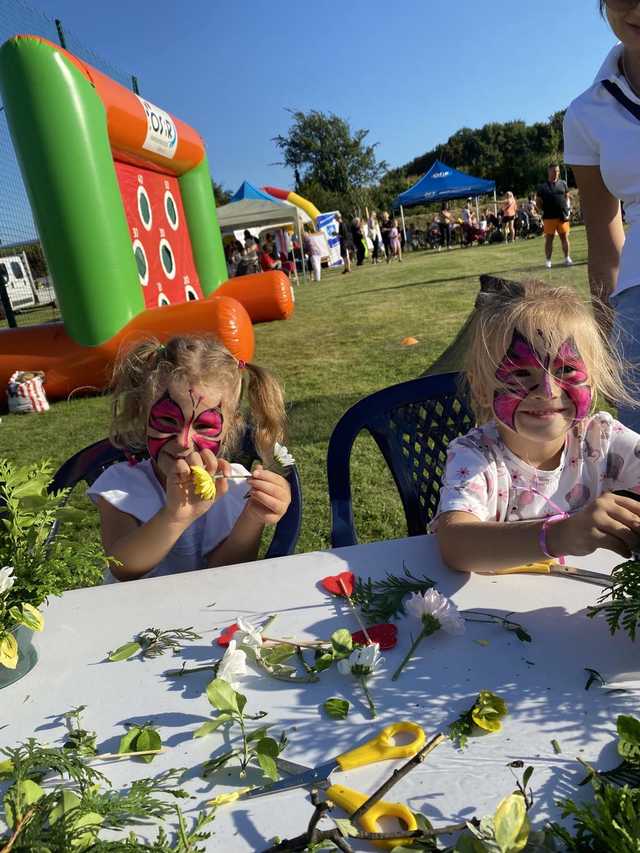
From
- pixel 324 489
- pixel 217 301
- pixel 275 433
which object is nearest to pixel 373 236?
pixel 217 301

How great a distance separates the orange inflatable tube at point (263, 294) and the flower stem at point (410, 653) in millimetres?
8263

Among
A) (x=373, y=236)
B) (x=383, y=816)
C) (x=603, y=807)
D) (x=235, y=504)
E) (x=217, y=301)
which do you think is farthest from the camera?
(x=373, y=236)

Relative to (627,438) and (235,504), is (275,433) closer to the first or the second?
(235,504)

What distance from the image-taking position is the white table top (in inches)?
27.2

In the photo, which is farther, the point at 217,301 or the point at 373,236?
the point at 373,236

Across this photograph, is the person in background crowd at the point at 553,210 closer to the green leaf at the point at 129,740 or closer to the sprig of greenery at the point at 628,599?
the sprig of greenery at the point at 628,599

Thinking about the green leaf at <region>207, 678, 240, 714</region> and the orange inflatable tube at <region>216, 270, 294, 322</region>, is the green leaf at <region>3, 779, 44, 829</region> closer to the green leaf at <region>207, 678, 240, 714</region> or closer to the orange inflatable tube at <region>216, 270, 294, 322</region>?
the green leaf at <region>207, 678, 240, 714</region>

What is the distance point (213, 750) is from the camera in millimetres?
774

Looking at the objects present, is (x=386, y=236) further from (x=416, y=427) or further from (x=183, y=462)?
(x=183, y=462)

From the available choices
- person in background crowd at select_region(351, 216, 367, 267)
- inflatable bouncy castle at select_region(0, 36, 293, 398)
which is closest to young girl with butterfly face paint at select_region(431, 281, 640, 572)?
inflatable bouncy castle at select_region(0, 36, 293, 398)

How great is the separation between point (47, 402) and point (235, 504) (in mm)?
5092

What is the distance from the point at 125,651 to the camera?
98 cm

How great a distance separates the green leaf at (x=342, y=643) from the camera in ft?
2.96

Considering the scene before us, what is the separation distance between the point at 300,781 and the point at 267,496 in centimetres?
77
